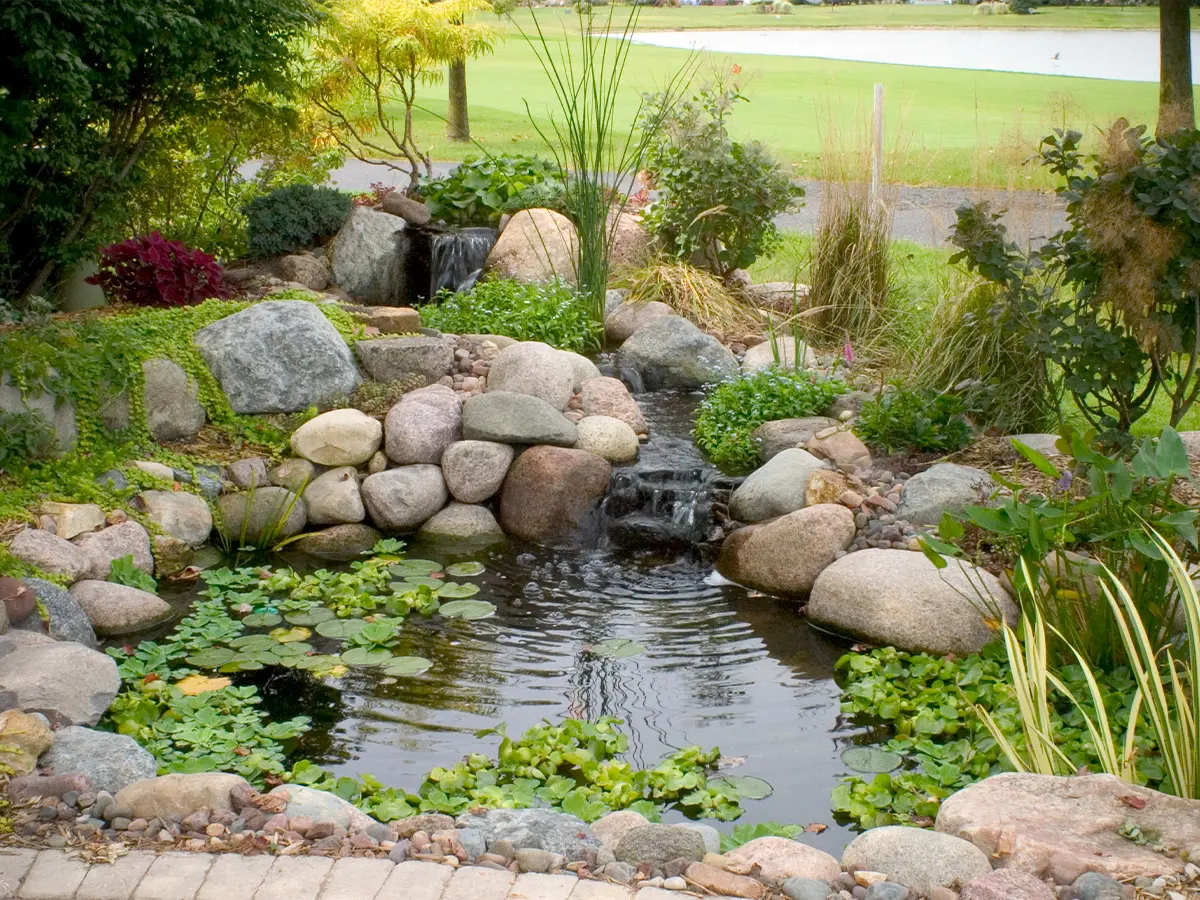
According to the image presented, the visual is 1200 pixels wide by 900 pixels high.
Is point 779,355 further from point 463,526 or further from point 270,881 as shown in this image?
point 270,881

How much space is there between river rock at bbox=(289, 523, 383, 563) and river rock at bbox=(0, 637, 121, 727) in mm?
1753

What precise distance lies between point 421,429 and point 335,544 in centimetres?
75

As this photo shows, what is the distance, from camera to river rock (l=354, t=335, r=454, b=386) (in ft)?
21.0

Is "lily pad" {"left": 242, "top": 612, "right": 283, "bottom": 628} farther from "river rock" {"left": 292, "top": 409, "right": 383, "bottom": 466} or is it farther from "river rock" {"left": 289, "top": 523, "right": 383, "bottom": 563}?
"river rock" {"left": 292, "top": 409, "right": 383, "bottom": 466}

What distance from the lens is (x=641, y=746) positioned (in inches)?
148

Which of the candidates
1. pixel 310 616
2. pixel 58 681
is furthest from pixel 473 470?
pixel 58 681

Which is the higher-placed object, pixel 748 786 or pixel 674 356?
pixel 674 356

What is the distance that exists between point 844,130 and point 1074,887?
683 centimetres

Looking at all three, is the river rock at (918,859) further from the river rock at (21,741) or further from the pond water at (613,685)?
the river rock at (21,741)

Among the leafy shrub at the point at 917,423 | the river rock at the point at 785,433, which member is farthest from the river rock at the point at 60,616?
the leafy shrub at the point at 917,423

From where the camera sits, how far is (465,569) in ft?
17.4

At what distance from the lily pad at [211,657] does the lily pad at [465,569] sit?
1150 millimetres

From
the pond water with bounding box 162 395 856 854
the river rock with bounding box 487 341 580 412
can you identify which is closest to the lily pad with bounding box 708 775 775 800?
the pond water with bounding box 162 395 856 854

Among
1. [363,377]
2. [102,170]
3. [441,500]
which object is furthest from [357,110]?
[441,500]
